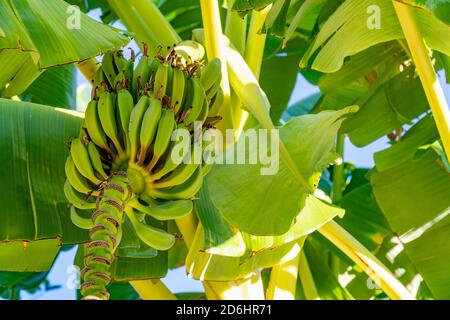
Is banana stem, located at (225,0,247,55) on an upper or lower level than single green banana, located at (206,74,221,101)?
upper

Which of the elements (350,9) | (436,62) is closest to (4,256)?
(350,9)

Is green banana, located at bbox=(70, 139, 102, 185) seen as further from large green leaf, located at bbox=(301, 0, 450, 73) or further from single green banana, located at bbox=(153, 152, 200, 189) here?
large green leaf, located at bbox=(301, 0, 450, 73)

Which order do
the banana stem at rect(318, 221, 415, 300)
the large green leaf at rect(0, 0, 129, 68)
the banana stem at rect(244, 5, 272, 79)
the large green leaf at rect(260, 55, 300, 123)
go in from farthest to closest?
1. the large green leaf at rect(260, 55, 300, 123)
2. the banana stem at rect(244, 5, 272, 79)
3. the banana stem at rect(318, 221, 415, 300)
4. the large green leaf at rect(0, 0, 129, 68)

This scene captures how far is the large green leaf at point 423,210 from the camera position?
1.76m

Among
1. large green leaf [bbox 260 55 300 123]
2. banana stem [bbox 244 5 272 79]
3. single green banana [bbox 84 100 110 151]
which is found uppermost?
large green leaf [bbox 260 55 300 123]

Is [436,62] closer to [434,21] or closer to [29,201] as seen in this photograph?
[434,21]

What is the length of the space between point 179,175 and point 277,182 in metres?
0.18

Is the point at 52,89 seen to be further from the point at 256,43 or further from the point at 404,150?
the point at 404,150

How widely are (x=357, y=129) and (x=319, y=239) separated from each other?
33 centimetres

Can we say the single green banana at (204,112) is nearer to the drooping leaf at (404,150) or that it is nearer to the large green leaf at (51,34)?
the large green leaf at (51,34)

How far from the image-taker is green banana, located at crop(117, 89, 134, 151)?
3.96ft

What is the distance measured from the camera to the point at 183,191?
124 cm

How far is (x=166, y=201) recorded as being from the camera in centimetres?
126

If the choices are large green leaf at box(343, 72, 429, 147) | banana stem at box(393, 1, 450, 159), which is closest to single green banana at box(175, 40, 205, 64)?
banana stem at box(393, 1, 450, 159)
